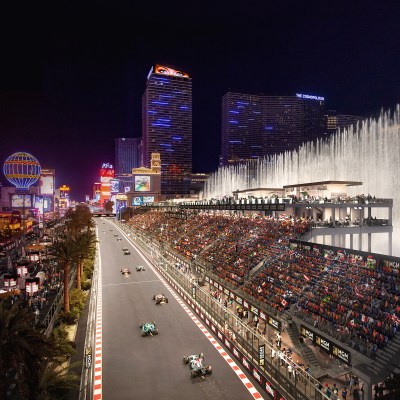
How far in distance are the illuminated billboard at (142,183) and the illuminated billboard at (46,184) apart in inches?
1903

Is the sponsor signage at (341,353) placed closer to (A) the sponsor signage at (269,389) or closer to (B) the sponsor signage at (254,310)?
(A) the sponsor signage at (269,389)

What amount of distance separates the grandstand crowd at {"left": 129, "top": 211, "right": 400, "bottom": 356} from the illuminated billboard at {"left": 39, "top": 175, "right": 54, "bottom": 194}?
140497 mm

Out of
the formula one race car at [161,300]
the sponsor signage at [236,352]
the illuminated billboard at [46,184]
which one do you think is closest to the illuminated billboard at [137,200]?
the illuminated billboard at [46,184]

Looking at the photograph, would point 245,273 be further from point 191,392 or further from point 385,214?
point 385,214

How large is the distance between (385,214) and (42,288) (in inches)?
2168

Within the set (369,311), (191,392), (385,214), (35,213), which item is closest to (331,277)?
(369,311)

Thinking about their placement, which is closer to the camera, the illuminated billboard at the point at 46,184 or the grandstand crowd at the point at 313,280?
the grandstand crowd at the point at 313,280

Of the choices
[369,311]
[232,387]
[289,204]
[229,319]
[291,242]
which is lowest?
[232,387]

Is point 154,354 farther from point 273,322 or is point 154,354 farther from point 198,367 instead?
point 273,322

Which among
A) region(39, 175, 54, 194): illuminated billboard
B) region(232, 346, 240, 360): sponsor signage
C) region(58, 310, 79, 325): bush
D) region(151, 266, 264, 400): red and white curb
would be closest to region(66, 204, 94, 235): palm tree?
region(58, 310, 79, 325): bush

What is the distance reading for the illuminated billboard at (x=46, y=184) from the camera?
15950 centimetres

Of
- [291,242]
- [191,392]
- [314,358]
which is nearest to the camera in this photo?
[191,392]

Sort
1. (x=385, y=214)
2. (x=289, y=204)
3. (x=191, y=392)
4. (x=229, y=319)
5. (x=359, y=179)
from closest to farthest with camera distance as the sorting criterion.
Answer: (x=191, y=392) → (x=229, y=319) → (x=289, y=204) → (x=385, y=214) → (x=359, y=179)

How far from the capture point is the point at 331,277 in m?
23.7
